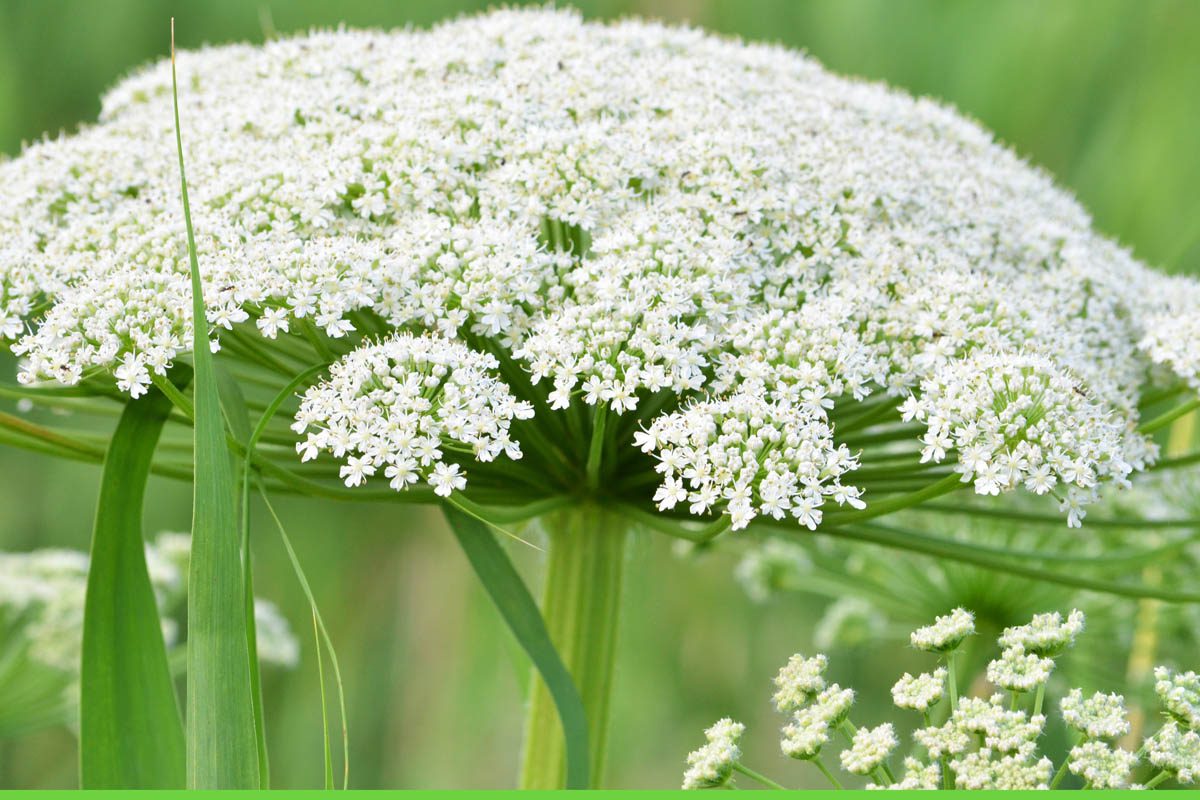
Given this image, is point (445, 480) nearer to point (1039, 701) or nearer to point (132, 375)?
point (132, 375)

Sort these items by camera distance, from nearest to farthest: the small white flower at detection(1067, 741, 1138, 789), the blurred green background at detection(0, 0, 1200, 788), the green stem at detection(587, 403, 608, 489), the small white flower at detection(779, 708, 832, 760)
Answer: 1. the small white flower at detection(1067, 741, 1138, 789)
2. the small white flower at detection(779, 708, 832, 760)
3. the green stem at detection(587, 403, 608, 489)
4. the blurred green background at detection(0, 0, 1200, 788)

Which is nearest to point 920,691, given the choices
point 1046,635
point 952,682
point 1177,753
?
point 952,682

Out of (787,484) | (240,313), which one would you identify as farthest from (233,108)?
(787,484)

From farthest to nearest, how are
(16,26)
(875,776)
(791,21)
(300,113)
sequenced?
1. (16,26)
2. (791,21)
3. (300,113)
4. (875,776)

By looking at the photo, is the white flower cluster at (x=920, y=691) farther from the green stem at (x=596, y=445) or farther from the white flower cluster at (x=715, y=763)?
the green stem at (x=596, y=445)

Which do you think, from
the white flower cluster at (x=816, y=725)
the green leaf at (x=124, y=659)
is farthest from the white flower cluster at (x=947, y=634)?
the green leaf at (x=124, y=659)

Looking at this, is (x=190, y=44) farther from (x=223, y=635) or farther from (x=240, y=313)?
(x=223, y=635)

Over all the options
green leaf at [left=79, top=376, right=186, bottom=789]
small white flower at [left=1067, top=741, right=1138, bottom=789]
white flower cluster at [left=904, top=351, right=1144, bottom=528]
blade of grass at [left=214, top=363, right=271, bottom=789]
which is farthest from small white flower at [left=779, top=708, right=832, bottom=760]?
green leaf at [left=79, top=376, right=186, bottom=789]

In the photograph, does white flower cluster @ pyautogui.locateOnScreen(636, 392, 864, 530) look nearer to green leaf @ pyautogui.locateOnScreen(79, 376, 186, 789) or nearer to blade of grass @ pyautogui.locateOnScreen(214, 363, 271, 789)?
blade of grass @ pyautogui.locateOnScreen(214, 363, 271, 789)

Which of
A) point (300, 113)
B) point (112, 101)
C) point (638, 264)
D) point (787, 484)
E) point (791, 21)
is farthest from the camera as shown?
point (791, 21)
